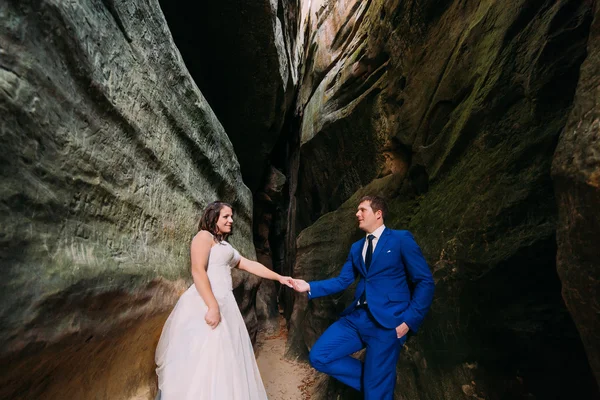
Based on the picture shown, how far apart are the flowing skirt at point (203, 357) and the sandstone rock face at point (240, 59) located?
22.2 ft

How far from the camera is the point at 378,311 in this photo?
8.87 feet

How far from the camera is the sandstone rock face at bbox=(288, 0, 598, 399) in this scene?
2346mm

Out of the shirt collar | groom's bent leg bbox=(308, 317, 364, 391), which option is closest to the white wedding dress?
groom's bent leg bbox=(308, 317, 364, 391)

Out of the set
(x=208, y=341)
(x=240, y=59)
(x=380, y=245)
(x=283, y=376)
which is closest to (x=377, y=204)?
(x=380, y=245)

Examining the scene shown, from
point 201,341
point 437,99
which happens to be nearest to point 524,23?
point 437,99

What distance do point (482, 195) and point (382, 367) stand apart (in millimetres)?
1890

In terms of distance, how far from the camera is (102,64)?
237 cm

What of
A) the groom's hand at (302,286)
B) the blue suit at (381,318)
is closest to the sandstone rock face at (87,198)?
→ the groom's hand at (302,286)

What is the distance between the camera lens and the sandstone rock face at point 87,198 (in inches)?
62.1

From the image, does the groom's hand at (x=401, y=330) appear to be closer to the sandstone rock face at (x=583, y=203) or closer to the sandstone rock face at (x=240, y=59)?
the sandstone rock face at (x=583, y=203)

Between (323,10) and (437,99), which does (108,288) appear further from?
(323,10)

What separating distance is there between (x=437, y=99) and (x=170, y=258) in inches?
165

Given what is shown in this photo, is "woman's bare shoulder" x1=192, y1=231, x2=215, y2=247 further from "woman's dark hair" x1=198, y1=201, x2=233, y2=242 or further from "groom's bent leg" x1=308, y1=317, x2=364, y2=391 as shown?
"groom's bent leg" x1=308, y1=317, x2=364, y2=391

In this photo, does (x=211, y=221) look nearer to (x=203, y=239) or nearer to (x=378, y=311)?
(x=203, y=239)
